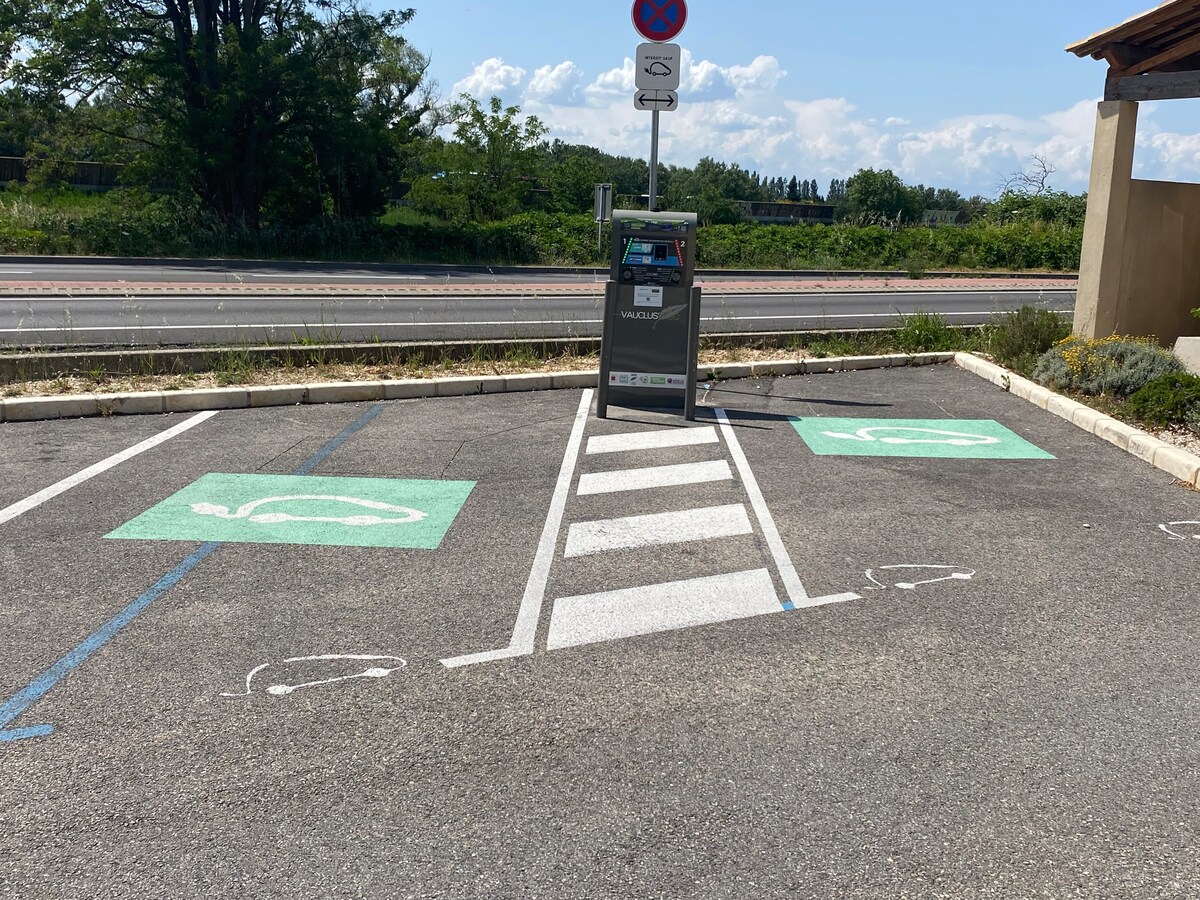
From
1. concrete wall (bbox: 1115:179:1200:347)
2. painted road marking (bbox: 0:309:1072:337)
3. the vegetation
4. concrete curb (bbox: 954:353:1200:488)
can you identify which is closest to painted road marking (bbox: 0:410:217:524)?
painted road marking (bbox: 0:309:1072:337)

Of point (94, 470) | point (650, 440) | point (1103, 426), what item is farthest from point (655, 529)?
point (1103, 426)

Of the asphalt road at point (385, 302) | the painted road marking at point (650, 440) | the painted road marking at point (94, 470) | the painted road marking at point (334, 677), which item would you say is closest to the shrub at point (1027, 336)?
the asphalt road at point (385, 302)

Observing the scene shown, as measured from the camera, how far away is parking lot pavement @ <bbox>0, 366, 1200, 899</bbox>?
11.3 feet

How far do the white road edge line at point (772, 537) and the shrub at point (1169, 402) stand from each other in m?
3.54

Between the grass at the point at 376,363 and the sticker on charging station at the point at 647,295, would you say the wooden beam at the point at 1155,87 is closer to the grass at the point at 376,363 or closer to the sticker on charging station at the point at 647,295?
the grass at the point at 376,363

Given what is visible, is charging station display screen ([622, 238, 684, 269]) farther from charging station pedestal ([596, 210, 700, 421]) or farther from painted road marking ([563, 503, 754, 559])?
painted road marking ([563, 503, 754, 559])

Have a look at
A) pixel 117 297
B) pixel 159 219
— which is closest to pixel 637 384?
pixel 117 297

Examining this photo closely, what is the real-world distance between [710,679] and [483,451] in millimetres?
4276

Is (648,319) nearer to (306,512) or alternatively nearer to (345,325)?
(306,512)

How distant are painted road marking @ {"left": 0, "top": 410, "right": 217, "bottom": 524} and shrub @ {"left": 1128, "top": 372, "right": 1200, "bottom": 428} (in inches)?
320

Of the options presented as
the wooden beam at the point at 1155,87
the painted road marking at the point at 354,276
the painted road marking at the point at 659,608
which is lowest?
the painted road marking at the point at 659,608

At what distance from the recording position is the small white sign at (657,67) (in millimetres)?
9930

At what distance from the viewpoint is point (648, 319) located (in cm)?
1005

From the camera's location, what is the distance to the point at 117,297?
18703 millimetres
